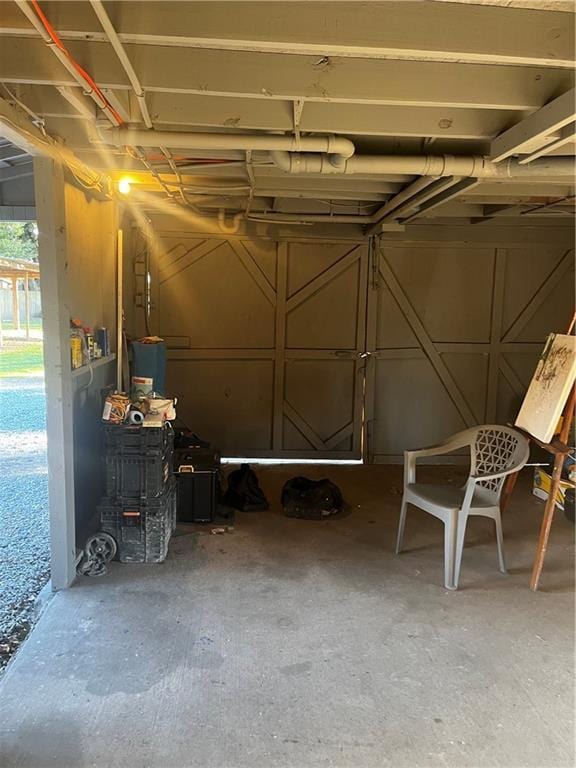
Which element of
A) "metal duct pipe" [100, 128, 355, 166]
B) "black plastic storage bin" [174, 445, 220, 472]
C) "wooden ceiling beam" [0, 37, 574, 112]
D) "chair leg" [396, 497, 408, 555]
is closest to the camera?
"wooden ceiling beam" [0, 37, 574, 112]

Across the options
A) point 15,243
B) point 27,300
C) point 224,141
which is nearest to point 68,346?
point 224,141

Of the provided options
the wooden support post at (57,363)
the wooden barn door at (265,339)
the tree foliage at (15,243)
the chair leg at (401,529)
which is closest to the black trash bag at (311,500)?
the chair leg at (401,529)

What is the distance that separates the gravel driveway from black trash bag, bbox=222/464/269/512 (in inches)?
51.2

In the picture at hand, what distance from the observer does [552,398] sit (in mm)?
3037

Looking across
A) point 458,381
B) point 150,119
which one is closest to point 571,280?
point 458,381

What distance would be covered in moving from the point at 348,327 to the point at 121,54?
3785mm

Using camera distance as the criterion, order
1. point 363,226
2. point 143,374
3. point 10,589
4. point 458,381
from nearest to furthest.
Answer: point 10,589 → point 143,374 → point 363,226 → point 458,381

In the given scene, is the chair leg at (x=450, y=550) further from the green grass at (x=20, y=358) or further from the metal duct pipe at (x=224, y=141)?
the green grass at (x=20, y=358)

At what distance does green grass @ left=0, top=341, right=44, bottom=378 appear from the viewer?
10.8 metres

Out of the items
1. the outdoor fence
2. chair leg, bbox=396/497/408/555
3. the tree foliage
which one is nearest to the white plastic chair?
chair leg, bbox=396/497/408/555

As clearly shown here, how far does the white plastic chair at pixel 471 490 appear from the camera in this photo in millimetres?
2959

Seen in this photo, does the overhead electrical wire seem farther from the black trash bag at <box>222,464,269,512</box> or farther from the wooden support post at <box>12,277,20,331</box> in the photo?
the wooden support post at <box>12,277,20,331</box>

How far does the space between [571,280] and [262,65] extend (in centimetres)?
443

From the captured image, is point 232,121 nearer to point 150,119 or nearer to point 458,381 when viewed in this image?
point 150,119
